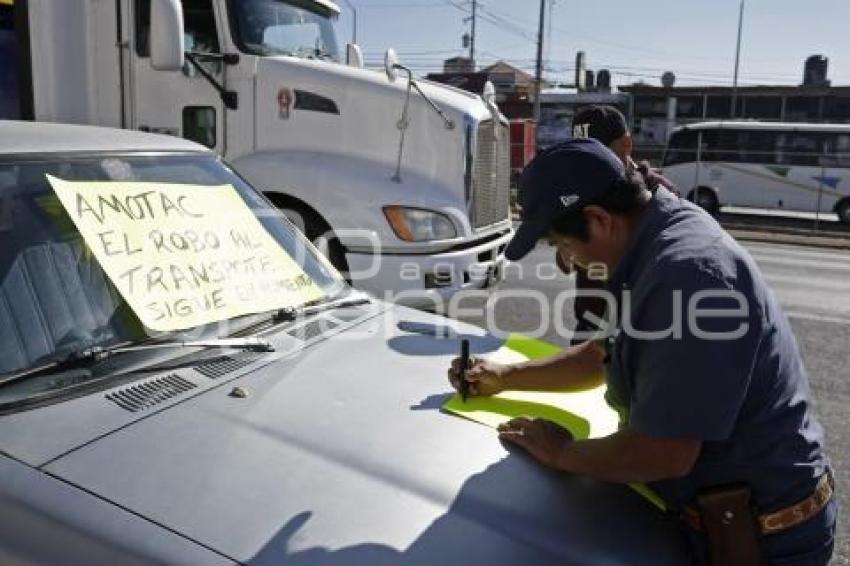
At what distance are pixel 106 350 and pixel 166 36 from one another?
373 centimetres

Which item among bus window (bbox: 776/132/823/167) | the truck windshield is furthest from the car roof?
bus window (bbox: 776/132/823/167)

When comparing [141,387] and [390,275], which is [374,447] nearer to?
[141,387]

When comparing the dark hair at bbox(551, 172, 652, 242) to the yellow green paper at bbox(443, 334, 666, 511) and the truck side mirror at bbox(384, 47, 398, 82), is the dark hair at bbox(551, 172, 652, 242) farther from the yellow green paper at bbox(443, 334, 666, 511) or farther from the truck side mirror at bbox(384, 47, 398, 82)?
the truck side mirror at bbox(384, 47, 398, 82)

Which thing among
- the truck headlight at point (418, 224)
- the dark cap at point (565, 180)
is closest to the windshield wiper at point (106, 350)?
the dark cap at point (565, 180)

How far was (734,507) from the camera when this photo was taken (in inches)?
69.0

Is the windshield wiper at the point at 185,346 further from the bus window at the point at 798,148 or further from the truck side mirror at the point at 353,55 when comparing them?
the bus window at the point at 798,148

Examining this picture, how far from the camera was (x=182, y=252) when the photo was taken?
236cm

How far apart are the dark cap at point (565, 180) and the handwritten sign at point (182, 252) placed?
1.01 m

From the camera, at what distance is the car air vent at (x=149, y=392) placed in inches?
74.9

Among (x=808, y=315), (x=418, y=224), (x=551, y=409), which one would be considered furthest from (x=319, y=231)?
(x=808, y=315)

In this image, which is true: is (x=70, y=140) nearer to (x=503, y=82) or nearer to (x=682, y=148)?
(x=682, y=148)

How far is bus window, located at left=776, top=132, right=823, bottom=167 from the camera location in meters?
22.0

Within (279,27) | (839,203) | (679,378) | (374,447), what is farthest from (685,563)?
(839,203)

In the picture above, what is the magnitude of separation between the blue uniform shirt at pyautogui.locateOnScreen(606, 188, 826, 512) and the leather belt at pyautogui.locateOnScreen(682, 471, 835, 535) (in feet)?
0.06
